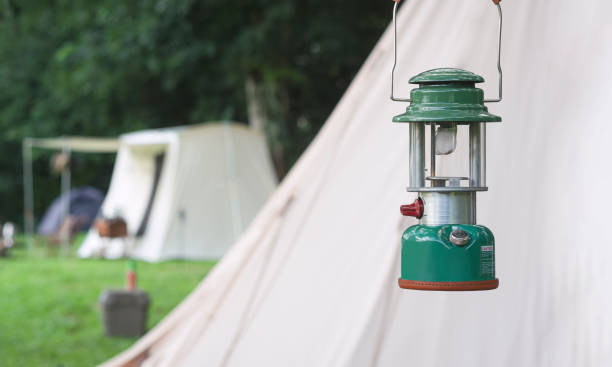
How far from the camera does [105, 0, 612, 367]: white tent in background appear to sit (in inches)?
114

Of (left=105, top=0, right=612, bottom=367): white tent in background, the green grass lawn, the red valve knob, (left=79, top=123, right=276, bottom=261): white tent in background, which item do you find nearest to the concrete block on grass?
the green grass lawn

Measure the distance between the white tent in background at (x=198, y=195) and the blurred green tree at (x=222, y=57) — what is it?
1.25 metres

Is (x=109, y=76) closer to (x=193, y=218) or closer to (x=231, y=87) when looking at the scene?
(x=231, y=87)

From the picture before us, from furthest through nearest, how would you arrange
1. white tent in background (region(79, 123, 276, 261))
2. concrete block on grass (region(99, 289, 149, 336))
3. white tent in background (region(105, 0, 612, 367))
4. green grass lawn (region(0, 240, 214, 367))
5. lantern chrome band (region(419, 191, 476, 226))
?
1. white tent in background (region(79, 123, 276, 261))
2. concrete block on grass (region(99, 289, 149, 336))
3. green grass lawn (region(0, 240, 214, 367))
4. white tent in background (region(105, 0, 612, 367))
5. lantern chrome band (region(419, 191, 476, 226))

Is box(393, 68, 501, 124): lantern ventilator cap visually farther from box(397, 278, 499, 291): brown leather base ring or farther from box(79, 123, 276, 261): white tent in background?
box(79, 123, 276, 261): white tent in background

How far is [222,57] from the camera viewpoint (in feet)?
46.8

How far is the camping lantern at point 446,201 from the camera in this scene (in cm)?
223

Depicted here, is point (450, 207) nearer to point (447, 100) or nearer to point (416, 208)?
point (416, 208)

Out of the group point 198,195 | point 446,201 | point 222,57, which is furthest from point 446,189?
point 222,57

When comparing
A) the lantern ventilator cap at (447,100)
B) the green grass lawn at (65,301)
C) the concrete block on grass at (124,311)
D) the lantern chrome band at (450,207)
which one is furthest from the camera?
the concrete block on grass at (124,311)

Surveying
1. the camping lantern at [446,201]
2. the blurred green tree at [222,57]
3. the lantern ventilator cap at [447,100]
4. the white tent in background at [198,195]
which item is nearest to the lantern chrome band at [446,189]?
the camping lantern at [446,201]

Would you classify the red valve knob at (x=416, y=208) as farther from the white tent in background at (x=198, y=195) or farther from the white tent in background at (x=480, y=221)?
the white tent in background at (x=198, y=195)

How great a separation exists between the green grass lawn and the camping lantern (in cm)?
440

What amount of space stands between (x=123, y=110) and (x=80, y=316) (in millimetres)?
10771
